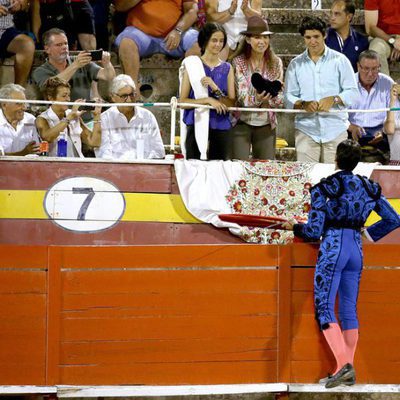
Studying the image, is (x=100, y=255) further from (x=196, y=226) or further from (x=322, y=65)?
(x=322, y=65)

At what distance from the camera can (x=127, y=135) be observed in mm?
9336

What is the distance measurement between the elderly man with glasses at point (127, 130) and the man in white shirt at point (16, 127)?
458 millimetres

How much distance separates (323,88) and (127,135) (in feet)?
4.38

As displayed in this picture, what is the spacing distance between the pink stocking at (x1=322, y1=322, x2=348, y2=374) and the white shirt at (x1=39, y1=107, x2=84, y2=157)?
2.47 metres

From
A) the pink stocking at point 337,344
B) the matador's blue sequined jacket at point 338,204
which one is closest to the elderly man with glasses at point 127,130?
the matador's blue sequined jacket at point 338,204

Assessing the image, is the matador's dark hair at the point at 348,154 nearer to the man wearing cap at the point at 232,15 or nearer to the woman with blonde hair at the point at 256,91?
the woman with blonde hair at the point at 256,91

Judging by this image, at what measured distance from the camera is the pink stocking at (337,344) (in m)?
7.68

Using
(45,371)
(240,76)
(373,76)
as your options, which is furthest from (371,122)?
(45,371)

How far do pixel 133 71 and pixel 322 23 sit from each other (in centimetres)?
153

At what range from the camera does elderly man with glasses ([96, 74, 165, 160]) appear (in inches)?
364

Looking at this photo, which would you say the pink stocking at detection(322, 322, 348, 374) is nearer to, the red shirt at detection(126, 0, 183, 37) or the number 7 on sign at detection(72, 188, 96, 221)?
the number 7 on sign at detection(72, 188, 96, 221)

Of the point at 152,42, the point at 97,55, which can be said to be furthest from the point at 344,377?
the point at 152,42

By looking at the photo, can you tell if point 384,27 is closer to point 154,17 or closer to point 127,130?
point 154,17

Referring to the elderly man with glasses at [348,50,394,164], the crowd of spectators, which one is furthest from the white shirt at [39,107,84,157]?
the elderly man with glasses at [348,50,394,164]
